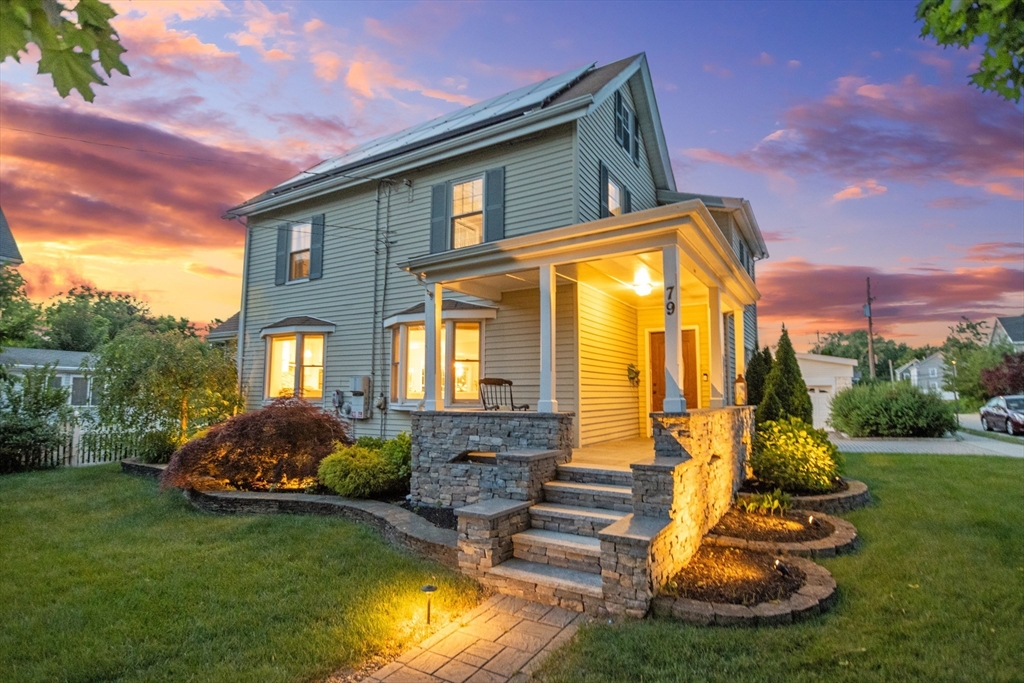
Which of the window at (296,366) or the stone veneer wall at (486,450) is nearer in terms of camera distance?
the stone veneer wall at (486,450)

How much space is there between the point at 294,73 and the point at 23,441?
9.54 m

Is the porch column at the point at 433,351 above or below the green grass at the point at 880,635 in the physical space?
above

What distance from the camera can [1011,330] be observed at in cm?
3597

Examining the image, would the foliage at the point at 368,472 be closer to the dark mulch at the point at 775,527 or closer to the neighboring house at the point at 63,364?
the dark mulch at the point at 775,527

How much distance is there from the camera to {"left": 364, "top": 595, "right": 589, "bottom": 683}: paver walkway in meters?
3.13

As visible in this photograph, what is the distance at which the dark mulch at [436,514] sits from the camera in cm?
624

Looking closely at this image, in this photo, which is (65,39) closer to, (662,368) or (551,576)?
(551,576)

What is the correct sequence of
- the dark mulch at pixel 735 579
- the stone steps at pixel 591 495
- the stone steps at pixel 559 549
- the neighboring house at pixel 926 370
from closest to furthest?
1. the dark mulch at pixel 735 579
2. the stone steps at pixel 559 549
3. the stone steps at pixel 591 495
4. the neighboring house at pixel 926 370

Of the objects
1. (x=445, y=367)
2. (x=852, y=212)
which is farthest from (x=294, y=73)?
(x=852, y=212)

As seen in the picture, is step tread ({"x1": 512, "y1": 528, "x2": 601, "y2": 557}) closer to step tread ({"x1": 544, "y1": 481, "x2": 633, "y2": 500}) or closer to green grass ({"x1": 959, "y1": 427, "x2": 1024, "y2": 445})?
step tread ({"x1": 544, "y1": 481, "x2": 633, "y2": 500})

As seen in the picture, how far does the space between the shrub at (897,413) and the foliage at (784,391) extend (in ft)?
26.7

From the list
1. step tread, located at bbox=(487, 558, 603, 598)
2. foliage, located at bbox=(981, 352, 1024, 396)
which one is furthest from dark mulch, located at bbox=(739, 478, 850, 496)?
foliage, located at bbox=(981, 352, 1024, 396)

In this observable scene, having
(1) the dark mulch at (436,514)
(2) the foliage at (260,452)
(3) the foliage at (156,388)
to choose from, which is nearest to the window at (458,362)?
(2) the foliage at (260,452)

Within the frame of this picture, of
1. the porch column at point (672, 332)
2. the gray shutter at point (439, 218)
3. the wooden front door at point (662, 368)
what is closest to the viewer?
the porch column at point (672, 332)
